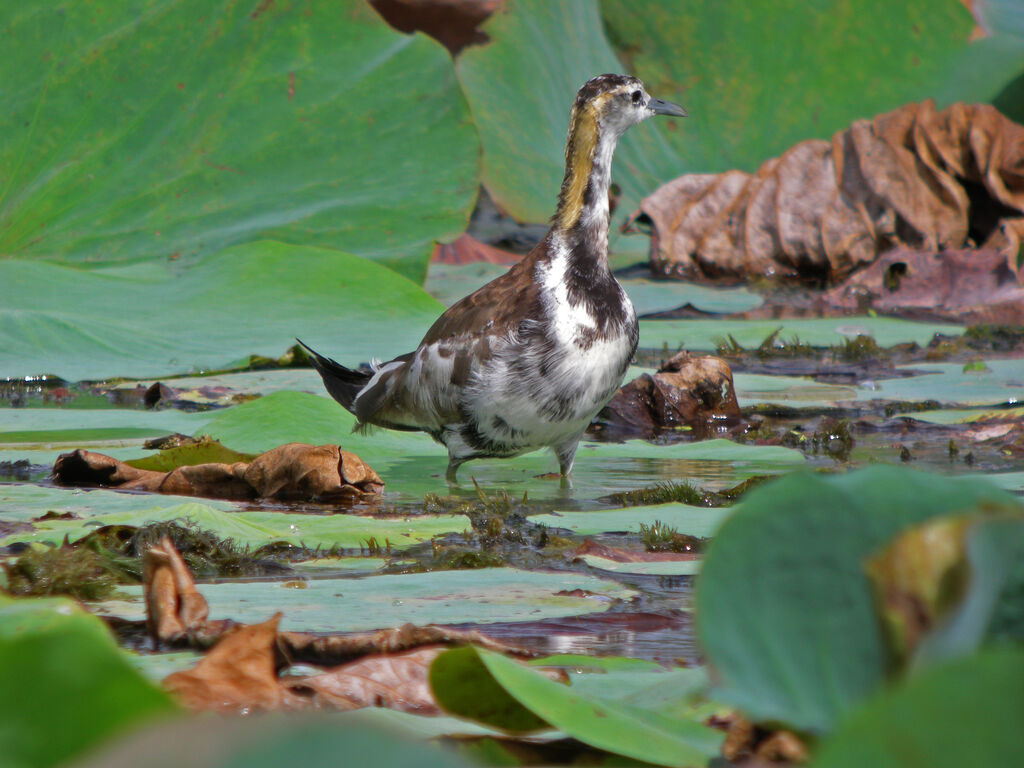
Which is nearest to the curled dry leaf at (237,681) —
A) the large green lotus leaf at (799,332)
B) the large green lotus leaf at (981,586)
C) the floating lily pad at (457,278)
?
the large green lotus leaf at (981,586)

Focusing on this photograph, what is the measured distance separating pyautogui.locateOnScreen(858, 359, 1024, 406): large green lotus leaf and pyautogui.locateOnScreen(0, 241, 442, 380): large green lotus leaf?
2086mm

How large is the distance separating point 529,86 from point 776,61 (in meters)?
2.32

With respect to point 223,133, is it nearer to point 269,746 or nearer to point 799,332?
point 799,332

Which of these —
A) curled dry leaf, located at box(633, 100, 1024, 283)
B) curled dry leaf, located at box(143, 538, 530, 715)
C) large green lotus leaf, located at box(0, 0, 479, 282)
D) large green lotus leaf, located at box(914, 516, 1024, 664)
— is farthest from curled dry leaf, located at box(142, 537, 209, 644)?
curled dry leaf, located at box(633, 100, 1024, 283)

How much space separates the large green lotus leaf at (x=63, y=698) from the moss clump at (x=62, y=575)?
5.18 feet

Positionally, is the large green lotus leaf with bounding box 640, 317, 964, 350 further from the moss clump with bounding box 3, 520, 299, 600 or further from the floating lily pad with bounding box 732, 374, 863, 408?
the moss clump with bounding box 3, 520, 299, 600

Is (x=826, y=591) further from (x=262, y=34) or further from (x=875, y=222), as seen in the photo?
(x=875, y=222)

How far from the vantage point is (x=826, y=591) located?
0.78 m

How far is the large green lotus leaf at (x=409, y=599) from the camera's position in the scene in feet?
6.38

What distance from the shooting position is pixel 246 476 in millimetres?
3660

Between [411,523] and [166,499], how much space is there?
0.76 meters

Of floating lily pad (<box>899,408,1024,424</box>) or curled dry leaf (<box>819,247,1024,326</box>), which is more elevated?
curled dry leaf (<box>819,247,1024,326</box>)

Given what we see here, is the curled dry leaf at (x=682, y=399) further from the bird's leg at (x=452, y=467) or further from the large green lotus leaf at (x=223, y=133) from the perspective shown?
the large green lotus leaf at (x=223, y=133)

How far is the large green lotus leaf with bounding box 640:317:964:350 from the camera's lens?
6.97m
